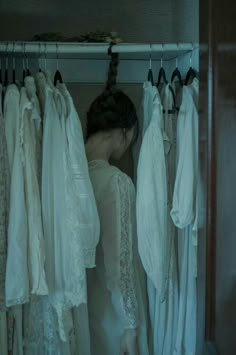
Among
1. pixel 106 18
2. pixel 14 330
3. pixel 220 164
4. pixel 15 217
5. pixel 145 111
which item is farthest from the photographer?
pixel 106 18

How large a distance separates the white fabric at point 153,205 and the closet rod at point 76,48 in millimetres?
229

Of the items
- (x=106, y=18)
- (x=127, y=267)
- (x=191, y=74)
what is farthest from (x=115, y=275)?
(x=106, y=18)

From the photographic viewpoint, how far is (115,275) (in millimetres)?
1510

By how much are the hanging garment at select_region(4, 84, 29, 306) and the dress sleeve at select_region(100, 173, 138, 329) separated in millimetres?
301

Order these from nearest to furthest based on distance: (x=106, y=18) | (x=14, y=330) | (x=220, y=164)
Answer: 1. (x=220, y=164)
2. (x=14, y=330)
3. (x=106, y=18)

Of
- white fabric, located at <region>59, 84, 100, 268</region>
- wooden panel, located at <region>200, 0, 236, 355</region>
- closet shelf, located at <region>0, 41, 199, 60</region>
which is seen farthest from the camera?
closet shelf, located at <region>0, 41, 199, 60</region>

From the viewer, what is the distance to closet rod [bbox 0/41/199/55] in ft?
4.91

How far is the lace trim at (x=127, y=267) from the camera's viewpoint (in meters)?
1.51

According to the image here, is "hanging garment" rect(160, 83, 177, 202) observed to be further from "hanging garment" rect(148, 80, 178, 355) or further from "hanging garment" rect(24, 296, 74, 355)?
"hanging garment" rect(24, 296, 74, 355)

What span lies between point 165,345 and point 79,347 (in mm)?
300

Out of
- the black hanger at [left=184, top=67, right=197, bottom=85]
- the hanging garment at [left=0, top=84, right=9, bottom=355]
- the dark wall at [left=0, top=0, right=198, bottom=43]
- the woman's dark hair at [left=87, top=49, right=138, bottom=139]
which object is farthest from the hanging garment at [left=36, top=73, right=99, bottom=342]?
the dark wall at [left=0, top=0, right=198, bottom=43]

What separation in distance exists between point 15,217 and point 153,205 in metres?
0.43

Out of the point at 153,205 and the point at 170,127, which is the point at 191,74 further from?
the point at 153,205

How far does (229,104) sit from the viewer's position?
76cm
